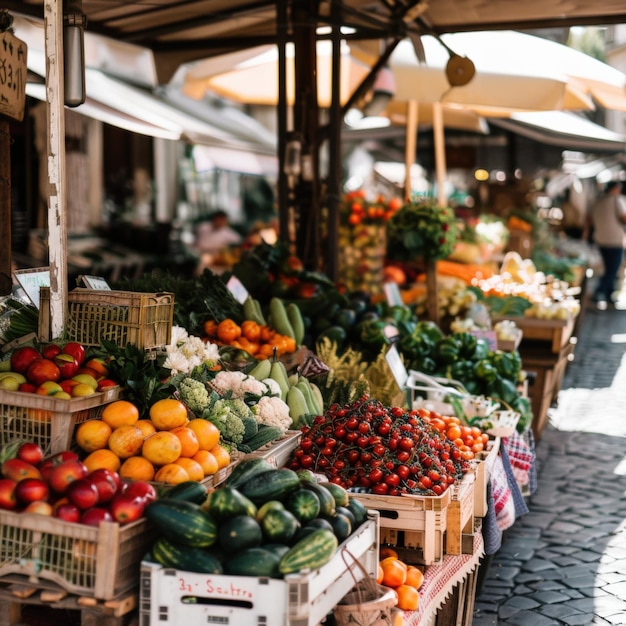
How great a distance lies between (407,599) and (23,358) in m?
1.72

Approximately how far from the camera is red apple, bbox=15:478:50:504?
2.72 m

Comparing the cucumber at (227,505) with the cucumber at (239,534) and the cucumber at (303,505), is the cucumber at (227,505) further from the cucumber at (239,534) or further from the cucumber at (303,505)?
the cucumber at (303,505)

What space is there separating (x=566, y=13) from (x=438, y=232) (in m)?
1.94

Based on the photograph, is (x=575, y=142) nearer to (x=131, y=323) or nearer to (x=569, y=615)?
(x=569, y=615)

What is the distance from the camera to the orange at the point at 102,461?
306 centimetres

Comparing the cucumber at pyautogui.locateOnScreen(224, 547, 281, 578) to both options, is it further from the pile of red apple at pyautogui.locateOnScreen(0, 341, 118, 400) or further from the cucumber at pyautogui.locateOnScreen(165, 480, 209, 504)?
the pile of red apple at pyautogui.locateOnScreen(0, 341, 118, 400)

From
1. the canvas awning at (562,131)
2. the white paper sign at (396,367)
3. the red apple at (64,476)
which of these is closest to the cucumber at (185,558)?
the red apple at (64,476)

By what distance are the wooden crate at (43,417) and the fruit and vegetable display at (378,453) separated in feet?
3.36

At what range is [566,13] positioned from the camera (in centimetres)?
677

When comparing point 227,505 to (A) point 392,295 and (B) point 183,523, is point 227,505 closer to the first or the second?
(B) point 183,523

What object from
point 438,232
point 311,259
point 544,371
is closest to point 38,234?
point 311,259

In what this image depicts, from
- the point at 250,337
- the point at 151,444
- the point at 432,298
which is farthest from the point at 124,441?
the point at 432,298

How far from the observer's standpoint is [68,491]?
275 cm

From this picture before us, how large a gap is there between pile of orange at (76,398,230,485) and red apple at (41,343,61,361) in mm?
300
